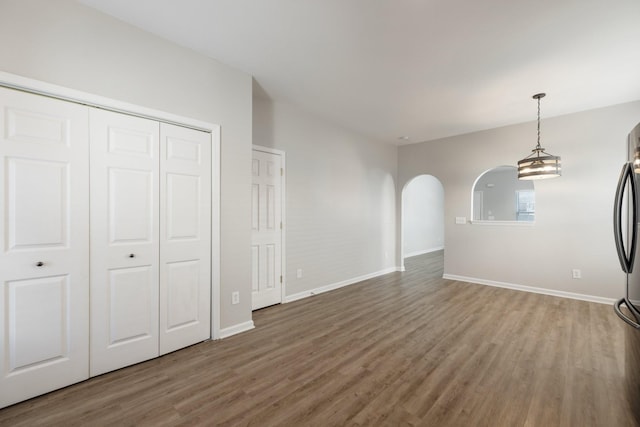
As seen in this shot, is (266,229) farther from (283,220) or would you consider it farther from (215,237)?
(215,237)

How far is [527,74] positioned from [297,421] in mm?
3963

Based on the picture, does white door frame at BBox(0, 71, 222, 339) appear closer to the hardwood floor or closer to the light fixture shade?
the hardwood floor

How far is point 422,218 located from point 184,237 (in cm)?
785

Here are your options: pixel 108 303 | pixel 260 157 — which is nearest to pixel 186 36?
pixel 260 157

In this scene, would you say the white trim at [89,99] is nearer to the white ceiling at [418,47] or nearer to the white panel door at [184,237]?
the white panel door at [184,237]

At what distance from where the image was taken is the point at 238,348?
8.73 feet

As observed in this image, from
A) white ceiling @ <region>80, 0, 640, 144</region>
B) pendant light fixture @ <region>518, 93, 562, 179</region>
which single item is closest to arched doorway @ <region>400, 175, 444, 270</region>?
pendant light fixture @ <region>518, 93, 562, 179</region>

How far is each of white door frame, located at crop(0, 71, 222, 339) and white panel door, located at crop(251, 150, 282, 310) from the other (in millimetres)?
886

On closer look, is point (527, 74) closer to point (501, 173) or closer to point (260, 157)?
point (260, 157)

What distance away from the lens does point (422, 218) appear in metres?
8.98

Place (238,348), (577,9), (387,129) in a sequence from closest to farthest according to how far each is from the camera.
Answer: (577,9) → (238,348) → (387,129)

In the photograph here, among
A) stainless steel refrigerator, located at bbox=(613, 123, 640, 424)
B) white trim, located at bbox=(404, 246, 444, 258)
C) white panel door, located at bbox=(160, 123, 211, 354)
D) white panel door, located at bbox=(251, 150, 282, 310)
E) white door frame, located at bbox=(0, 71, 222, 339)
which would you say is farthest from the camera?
white trim, located at bbox=(404, 246, 444, 258)

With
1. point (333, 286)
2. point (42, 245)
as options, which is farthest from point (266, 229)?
point (42, 245)

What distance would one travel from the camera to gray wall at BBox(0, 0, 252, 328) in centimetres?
189
